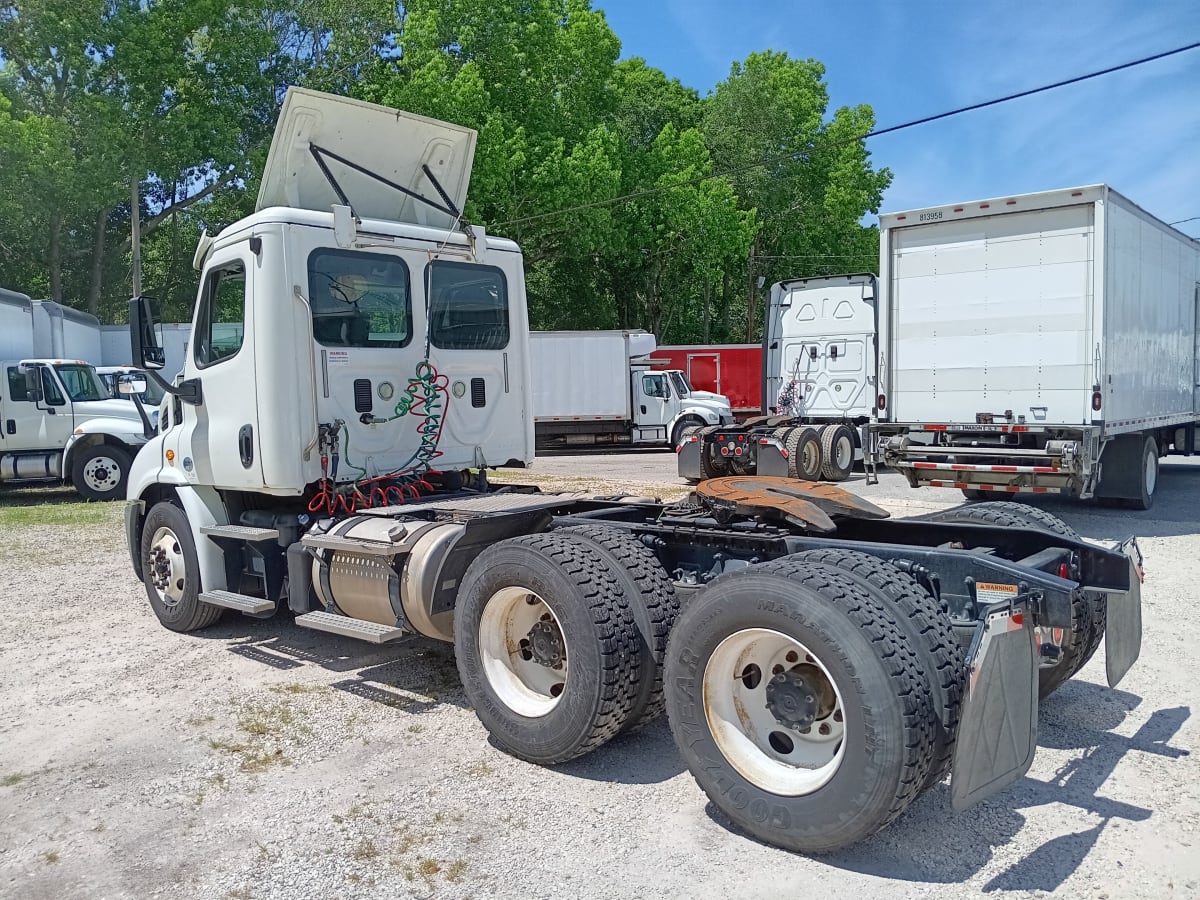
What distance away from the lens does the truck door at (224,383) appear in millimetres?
6281

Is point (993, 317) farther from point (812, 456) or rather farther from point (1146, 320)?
point (812, 456)

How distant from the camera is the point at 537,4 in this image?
3212cm

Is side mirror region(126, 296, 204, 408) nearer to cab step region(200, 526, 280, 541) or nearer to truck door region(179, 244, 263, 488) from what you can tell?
truck door region(179, 244, 263, 488)

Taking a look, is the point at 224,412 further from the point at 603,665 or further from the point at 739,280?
the point at 739,280

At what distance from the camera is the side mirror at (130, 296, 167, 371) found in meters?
6.51

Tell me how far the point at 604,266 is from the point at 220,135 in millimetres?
15168

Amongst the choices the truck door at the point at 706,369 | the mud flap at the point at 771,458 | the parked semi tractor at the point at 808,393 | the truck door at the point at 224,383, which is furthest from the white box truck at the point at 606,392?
the truck door at the point at 224,383

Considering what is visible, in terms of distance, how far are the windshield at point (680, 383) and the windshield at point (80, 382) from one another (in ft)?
49.1

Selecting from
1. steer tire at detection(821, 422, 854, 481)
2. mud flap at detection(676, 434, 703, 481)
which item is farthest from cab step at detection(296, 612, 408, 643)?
steer tire at detection(821, 422, 854, 481)

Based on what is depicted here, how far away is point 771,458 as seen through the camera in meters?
16.0

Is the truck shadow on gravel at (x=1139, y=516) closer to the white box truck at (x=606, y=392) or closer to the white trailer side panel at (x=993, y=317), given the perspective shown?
the white trailer side panel at (x=993, y=317)

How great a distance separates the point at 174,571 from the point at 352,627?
232cm

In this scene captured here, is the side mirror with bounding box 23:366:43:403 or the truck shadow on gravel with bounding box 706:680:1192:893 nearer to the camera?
the truck shadow on gravel with bounding box 706:680:1192:893

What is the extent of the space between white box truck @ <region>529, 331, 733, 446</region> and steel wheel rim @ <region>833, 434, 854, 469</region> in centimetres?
964
